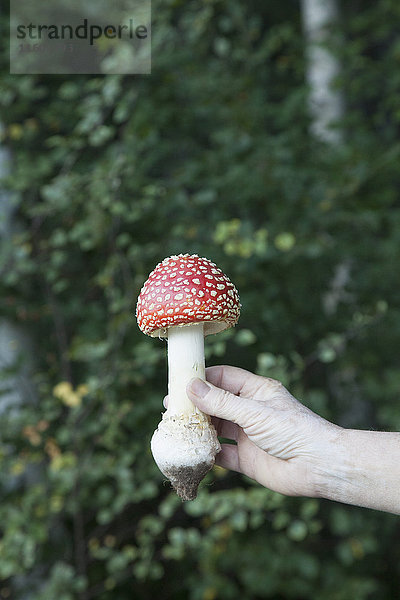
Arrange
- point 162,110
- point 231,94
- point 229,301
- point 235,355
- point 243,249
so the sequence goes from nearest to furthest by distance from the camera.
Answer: point 229,301, point 243,249, point 235,355, point 162,110, point 231,94

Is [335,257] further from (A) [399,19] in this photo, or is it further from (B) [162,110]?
(A) [399,19]

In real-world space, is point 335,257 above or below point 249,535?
above

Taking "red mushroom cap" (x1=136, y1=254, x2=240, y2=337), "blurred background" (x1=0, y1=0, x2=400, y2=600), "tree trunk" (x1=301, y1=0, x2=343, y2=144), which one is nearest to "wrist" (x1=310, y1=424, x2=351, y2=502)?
"red mushroom cap" (x1=136, y1=254, x2=240, y2=337)

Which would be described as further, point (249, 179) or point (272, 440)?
point (249, 179)

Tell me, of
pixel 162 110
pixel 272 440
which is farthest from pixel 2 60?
pixel 272 440

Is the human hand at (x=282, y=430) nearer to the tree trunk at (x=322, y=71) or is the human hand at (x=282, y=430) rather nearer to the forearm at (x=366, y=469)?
the forearm at (x=366, y=469)

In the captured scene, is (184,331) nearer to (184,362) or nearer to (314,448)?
(184,362)

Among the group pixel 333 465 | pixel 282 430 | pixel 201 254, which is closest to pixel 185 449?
pixel 282 430

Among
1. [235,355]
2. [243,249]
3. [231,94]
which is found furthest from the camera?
[231,94]
